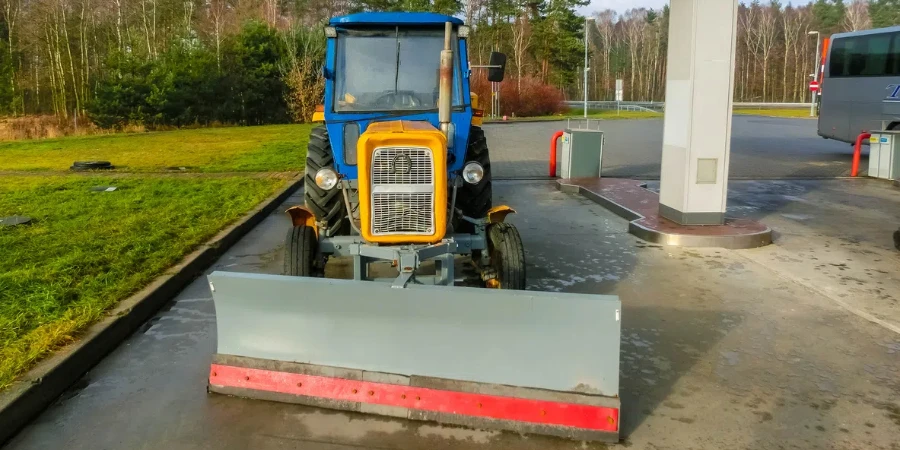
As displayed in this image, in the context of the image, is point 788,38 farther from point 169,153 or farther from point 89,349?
point 89,349

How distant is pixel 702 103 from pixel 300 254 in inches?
224

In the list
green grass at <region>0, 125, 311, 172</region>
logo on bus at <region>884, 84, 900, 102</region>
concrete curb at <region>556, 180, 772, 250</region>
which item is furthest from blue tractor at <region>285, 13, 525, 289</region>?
logo on bus at <region>884, 84, 900, 102</region>

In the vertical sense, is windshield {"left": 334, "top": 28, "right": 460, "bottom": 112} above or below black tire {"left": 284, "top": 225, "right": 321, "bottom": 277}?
above

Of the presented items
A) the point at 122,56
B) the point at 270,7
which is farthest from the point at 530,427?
the point at 270,7

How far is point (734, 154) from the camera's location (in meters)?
21.2

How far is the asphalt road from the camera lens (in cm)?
1689

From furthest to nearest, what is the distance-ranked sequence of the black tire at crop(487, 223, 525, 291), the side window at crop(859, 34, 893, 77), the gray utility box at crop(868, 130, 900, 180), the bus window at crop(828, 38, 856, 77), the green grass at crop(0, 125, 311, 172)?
the bus window at crop(828, 38, 856, 77) < the side window at crop(859, 34, 893, 77) < the green grass at crop(0, 125, 311, 172) < the gray utility box at crop(868, 130, 900, 180) < the black tire at crop(487, 223, 525, 291)

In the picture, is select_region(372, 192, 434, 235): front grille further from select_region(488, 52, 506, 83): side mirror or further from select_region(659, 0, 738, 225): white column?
select_region(659, 0, 738, 225): white column

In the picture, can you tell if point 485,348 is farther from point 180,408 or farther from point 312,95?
point 312,95

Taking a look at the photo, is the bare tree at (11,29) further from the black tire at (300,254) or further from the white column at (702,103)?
the black tire at (300,254)

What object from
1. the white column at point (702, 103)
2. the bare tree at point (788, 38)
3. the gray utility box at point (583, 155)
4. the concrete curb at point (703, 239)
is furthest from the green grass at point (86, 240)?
the bare tree at point (788, 38)

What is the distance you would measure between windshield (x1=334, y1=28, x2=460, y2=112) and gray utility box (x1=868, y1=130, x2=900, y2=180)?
466 inches

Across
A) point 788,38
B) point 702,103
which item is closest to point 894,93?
point 702,103

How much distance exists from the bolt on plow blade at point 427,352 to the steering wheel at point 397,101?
116 inches
